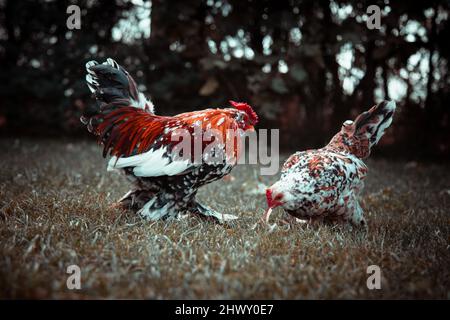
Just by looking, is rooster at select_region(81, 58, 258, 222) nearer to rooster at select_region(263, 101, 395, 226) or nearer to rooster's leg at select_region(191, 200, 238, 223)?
rooster's leg at select_region(191, 200, 238, 223)

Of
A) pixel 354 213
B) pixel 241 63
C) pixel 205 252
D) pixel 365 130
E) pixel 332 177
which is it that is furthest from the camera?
pixel 241 63

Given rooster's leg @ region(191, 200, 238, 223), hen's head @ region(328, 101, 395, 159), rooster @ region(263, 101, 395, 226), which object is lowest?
rooster's leg @ region(191, 200, 238, 223)

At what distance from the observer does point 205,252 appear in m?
2.53

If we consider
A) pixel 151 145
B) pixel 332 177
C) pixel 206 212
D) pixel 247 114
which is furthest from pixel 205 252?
pixel 247 114

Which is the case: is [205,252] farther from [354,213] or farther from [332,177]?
[354,213]

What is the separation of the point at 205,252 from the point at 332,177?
121cm

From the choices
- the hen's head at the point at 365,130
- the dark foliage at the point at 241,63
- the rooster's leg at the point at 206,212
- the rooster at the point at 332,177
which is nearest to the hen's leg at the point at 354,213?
the rooster at the point at 332,177

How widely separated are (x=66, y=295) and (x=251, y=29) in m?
8.70

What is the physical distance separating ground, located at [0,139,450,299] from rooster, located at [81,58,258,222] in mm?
181

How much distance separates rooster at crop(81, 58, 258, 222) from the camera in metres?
3.06

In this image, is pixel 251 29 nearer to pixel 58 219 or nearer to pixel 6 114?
pixel 6 114

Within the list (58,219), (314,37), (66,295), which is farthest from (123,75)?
(314,37)

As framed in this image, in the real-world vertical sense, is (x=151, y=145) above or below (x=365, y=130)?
below

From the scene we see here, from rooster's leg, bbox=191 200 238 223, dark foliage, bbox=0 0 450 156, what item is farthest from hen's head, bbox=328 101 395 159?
dark foliage, bbox=0 0 450 156
